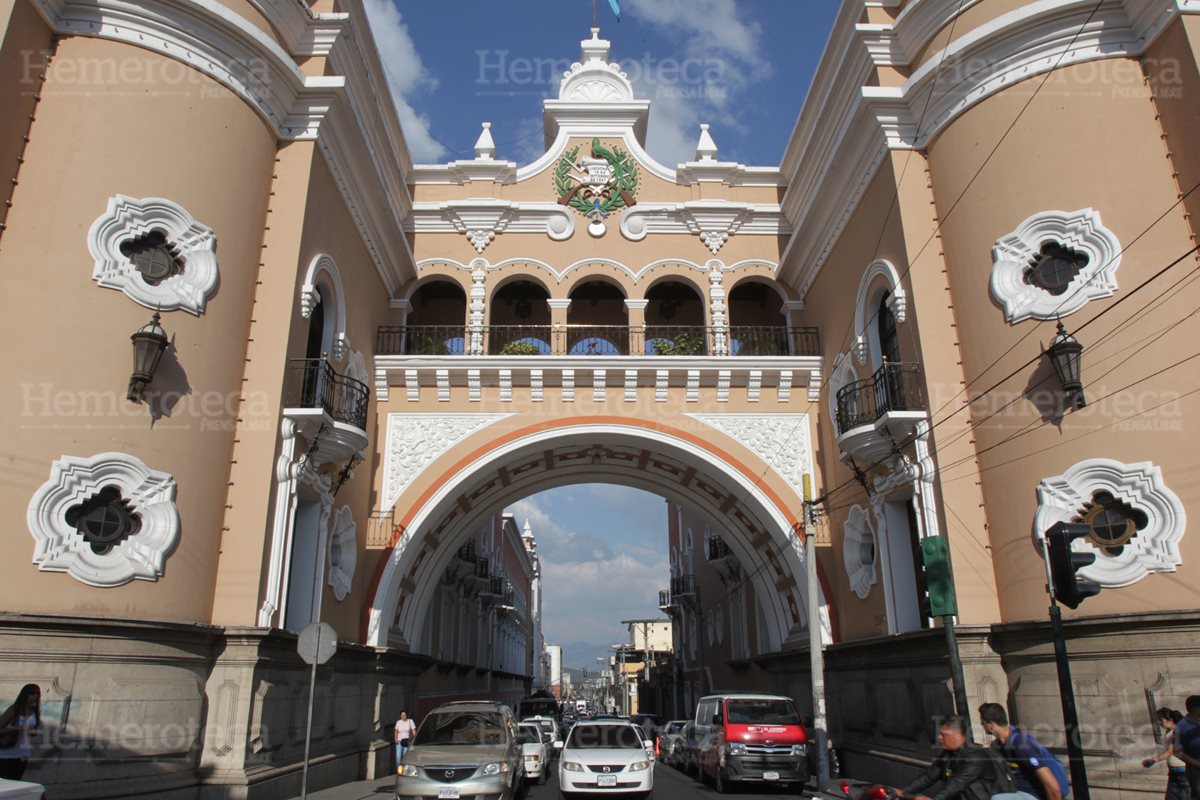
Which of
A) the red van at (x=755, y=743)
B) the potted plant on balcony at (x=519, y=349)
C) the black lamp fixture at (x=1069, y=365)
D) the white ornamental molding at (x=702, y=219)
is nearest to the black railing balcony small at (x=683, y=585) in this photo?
the white ornamental molding at (x=702, y=219)

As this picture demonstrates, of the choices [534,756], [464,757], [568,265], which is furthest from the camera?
[568,265]

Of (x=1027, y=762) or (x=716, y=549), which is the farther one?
(x=716, y=549)

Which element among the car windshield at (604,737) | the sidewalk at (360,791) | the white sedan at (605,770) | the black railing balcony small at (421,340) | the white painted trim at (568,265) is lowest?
the sidewalk at (360,791)

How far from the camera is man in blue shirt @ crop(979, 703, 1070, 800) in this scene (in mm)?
5391

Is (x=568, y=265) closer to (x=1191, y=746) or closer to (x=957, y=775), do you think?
(x=1191, y=746)

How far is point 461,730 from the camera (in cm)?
1081

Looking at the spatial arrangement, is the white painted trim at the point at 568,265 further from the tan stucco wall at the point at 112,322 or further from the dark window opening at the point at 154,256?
the dark window opening at the point at 154,256

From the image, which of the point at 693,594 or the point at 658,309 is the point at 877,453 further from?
the point at 693,594

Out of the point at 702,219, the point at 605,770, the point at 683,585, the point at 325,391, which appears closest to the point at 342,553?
the point at 325,391

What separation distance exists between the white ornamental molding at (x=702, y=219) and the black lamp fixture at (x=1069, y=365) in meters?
9.43

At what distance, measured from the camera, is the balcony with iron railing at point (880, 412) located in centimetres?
1248

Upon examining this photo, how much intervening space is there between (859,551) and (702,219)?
27.1ft

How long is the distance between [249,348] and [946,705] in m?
10.8

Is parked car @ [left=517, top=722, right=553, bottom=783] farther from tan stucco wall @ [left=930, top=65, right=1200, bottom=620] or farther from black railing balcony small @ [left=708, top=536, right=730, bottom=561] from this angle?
black railing balcony small @ [left=708, top=536, right=730, bottom=561]
